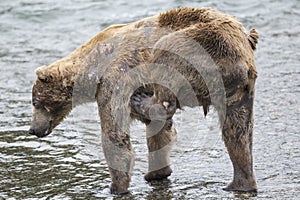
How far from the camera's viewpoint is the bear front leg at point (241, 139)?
6.52 meters

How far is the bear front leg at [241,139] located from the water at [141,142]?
16 cm

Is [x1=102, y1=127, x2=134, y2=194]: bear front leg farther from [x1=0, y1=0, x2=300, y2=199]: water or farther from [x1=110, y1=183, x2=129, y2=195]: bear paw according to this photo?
[x1=0, y1=0, x2=300, y2=199]: water

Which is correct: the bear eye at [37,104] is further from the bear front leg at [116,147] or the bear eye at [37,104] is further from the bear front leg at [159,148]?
the bear front leg at [159,148]

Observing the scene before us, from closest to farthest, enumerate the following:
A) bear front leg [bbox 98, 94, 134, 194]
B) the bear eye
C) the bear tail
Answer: the bear tail → bear front leg [bbox 98, 94, 134, 194] → the bear eye

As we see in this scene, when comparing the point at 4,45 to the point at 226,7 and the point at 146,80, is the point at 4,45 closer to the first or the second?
the point at 226,7

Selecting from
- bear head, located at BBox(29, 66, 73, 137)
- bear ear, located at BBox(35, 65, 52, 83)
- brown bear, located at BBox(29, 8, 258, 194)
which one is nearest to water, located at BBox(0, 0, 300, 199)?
brown bear, located at BBox(29, 8, 258, 194)

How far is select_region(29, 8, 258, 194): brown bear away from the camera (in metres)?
6.25

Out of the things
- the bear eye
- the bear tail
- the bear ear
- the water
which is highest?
the bear tail

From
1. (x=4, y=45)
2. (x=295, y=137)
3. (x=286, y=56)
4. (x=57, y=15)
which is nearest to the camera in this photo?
(x=295, y=137)

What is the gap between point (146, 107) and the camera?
670 cm

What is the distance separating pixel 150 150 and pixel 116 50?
129 cm

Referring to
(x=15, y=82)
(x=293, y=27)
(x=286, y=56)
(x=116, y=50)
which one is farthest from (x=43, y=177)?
(x=293, y=27)

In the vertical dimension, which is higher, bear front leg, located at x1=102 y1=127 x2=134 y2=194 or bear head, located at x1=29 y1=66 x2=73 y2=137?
bear head, located at x1=29 y1=66 x2=73 y2=137

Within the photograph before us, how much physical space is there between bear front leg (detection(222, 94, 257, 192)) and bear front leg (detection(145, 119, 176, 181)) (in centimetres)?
91
